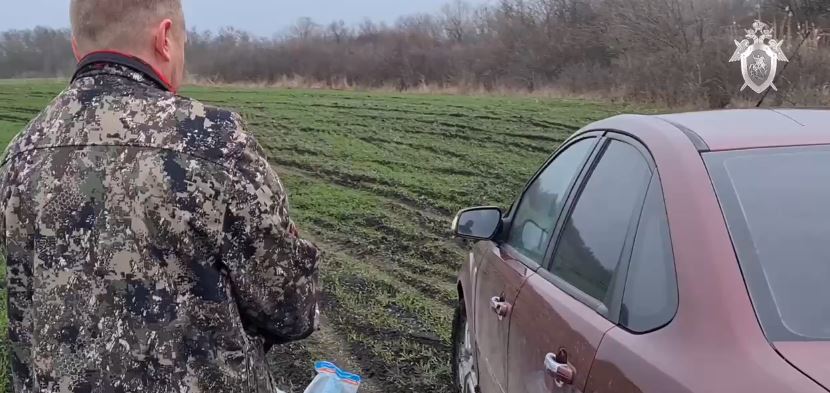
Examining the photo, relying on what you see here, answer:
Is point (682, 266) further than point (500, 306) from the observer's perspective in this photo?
No

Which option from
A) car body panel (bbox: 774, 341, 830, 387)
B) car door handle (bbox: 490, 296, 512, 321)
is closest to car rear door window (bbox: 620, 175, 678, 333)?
car body panel (bbox: 774, 341, 830, 387)

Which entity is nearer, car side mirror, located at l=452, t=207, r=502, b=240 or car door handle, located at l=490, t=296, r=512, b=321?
car door handle, located at l=490, t=296, r=512, b=321

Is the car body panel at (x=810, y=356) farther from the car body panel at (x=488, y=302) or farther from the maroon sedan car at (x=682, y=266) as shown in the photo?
the car body panel at (x=488, y=302)

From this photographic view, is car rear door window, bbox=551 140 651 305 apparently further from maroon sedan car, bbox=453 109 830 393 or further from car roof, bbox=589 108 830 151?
car roof, bbox=589 108 830 151

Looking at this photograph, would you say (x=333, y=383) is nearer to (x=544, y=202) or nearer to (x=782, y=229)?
(x=544, y=202)

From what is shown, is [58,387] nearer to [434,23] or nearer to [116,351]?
[116,351]

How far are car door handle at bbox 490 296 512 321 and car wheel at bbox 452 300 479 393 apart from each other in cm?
62

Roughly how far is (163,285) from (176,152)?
0.31 m

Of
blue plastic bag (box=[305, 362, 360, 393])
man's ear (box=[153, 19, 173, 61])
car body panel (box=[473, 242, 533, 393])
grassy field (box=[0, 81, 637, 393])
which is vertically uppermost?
man's ear (box=[153, 19, 173, 61])

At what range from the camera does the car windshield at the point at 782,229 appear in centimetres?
173

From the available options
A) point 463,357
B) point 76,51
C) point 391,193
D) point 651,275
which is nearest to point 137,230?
point 76,51

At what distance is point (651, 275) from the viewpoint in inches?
78.1

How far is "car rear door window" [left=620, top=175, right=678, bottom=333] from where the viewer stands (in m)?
1.87

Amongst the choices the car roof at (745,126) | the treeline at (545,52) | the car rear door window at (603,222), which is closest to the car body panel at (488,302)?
the car rear door window at (603,222)
